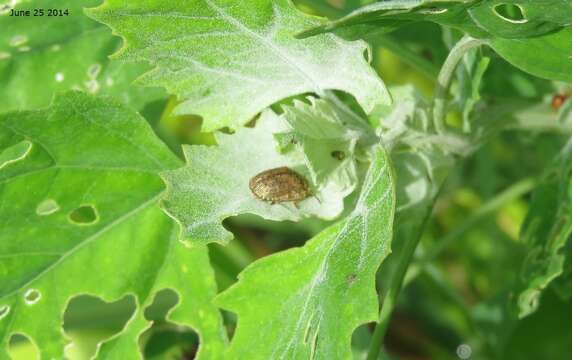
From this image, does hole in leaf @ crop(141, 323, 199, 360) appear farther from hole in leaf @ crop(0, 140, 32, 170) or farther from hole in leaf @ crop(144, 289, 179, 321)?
hole in leaf @ crop(0, 140, 32, 170)

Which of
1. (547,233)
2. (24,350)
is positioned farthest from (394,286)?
(24,350)

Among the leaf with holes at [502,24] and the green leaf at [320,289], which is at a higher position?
the leaf with holes at [502,24]

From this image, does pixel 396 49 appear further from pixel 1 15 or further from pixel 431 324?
pixel 431 324

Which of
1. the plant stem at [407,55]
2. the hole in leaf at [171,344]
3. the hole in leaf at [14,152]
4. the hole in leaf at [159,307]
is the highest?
the plant stem at [407,55]

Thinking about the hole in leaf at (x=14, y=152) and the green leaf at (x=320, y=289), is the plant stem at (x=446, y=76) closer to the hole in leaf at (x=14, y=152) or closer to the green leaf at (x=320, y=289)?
the green leaf at (x=320, y=289)

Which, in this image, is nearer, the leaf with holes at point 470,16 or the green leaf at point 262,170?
the leaf with holes at point 470,16

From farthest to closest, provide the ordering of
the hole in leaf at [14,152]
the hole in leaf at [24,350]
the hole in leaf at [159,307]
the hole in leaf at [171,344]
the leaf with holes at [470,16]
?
the hole in leaf at [24,350], the hole in leaf at [171,344], the hole in leaf at [159,307], the hole in leaf at [14,152], the leaf with holes at [470,16]

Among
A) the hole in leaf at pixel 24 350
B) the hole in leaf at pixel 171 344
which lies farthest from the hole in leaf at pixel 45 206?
the hole in leaf at pixel 24 350

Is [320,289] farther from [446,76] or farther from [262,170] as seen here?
[446,76]

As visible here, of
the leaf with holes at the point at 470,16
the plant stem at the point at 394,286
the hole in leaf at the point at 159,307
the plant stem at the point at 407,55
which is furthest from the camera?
the hole in leaf at the point at 159,307
